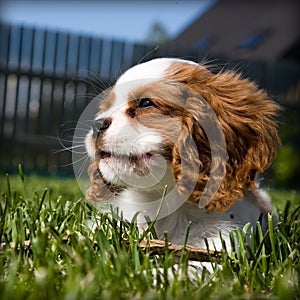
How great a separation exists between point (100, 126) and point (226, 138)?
0.56 m

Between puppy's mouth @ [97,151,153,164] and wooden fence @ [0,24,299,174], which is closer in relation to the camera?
puppy's mouth @ [97,151,153,164]

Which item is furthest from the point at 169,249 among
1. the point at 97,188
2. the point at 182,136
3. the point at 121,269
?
the point at 97,188

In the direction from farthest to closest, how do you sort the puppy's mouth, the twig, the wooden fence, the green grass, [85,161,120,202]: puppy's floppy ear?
1. the wooden fence
2. [85,161,120,202]: puppy's floppy ear
3. the puppy's mouth
4. the twig
5. the green grass

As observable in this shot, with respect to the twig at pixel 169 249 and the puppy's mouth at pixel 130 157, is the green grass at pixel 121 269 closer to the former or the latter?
the twig at pixel 169 249

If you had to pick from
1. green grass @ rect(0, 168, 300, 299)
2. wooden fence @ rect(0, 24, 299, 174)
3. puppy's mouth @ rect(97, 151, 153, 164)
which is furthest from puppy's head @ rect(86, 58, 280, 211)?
wooden fence @ rect(0, 24, 299, 174)

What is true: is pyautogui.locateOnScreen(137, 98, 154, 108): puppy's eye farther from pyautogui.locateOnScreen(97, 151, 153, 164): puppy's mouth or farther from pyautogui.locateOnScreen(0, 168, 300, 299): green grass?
pyautogui.locateOnScreen(0, 168, 300, 299): green grass

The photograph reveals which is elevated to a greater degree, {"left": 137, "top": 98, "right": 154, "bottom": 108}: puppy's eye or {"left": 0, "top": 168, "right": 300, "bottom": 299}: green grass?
{"left": 137, "top": 98, "right": 154, "bottom": 108}: puppy's eye

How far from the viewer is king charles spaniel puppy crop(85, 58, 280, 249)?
2.39 metres

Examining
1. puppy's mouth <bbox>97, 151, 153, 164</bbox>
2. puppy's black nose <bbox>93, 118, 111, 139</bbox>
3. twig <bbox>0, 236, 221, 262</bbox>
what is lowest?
twig <bbox>0, 236, 221, 262</bbox>

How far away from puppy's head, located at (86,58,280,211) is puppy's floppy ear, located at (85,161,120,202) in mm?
46

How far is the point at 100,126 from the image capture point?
2.47 m

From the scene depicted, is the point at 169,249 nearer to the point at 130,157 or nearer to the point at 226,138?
the point at 130,157

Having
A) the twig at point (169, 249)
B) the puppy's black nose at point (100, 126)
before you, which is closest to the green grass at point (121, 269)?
the twig at point (169, 249)

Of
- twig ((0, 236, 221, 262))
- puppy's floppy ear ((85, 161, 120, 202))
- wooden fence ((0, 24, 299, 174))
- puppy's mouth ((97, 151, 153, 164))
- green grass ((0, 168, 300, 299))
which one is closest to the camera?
green grass ((0, 168, 300, 299))
